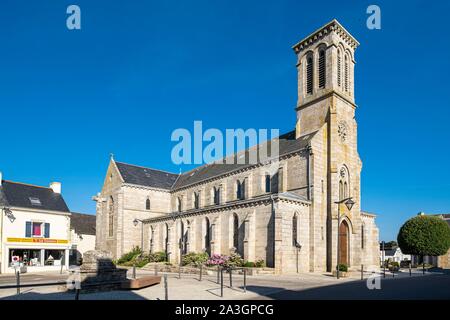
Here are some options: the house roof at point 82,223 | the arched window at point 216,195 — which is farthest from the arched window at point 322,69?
the house roof at point 82,223

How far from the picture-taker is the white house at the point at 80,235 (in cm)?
5606

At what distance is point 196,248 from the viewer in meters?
40.3

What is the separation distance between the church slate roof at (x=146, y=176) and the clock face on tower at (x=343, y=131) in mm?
27812

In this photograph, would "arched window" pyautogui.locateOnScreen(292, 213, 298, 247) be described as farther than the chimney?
No

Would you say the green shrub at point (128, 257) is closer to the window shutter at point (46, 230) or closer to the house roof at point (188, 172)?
the window shutter at point (46, 230)

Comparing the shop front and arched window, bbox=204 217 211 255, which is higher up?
arched window, bbox=204 217 211 255

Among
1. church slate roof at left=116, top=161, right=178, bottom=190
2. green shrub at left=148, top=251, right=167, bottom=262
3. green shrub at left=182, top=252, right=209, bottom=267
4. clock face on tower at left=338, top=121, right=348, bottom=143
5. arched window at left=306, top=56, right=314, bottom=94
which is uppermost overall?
arched window at left=306, top=56, right=314, bottom=94

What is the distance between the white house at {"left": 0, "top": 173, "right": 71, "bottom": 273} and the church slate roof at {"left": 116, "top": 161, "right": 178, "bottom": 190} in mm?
10621

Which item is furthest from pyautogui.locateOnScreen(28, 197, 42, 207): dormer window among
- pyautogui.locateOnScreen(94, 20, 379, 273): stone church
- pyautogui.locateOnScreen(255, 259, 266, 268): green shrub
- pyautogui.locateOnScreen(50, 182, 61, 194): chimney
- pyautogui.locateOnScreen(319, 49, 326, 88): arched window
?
pyautogui.locateOnScreen(319, 49, 326, 88): arched window

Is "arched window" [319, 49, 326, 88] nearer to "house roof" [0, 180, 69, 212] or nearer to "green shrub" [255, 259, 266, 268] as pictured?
"green shrub" [255, 259, 266, 268]

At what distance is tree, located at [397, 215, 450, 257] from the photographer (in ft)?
166

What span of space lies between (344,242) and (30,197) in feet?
105
